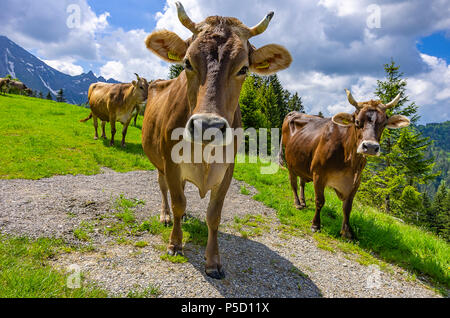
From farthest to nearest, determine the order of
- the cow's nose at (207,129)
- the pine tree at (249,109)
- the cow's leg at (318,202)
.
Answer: the pine tree at (249,109), the cow's leg at (318,202), the cow's nose at (207,129)

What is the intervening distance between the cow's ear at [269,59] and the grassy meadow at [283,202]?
3.52m

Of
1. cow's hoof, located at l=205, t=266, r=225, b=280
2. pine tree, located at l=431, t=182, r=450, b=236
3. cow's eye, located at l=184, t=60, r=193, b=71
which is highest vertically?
cow's eye, located at l=184, t=60, r=193, b=71

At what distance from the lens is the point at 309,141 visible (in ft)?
24.2

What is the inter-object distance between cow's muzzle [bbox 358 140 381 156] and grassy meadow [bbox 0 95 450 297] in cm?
204

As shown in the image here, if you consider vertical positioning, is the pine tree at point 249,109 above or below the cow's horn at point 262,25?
above

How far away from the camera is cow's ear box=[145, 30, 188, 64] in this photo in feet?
11.0

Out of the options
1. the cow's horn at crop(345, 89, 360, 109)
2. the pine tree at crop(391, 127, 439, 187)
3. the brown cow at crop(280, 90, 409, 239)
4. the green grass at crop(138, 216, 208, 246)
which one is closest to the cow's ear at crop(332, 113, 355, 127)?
the brown cow at crop(280, 90, 409, 239)

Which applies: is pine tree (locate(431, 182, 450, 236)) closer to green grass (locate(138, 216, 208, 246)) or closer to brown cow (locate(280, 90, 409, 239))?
brown cow (locate(280, 90, 409, 239))

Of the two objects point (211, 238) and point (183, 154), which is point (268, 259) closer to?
point (211, 238)

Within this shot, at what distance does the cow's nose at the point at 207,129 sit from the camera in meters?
2.23

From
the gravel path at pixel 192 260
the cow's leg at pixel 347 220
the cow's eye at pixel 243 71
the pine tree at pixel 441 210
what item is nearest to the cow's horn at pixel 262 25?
the cow's eye at pixel 243 71

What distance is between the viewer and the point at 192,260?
386cm

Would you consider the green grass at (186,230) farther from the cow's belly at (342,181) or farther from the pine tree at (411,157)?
the pine tree at (411,157)
